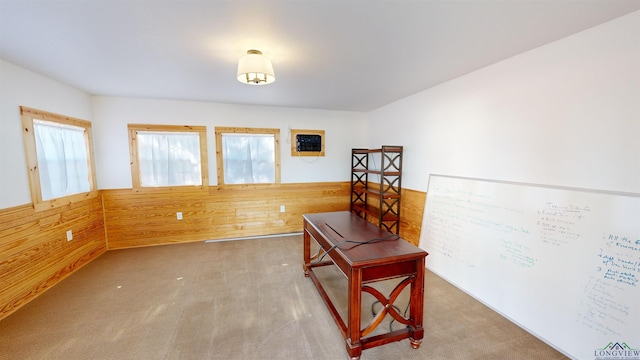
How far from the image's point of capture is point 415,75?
2.57m

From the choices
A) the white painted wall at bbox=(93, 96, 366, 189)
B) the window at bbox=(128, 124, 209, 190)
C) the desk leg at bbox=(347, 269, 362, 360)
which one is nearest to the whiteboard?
the desk leg at bbox=(347, 269, 362, 360)

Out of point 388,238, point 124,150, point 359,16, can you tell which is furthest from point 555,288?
point 124,150

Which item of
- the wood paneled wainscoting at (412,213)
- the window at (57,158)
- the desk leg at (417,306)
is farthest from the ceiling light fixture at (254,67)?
the wood paneled wainscoting at (412,213)

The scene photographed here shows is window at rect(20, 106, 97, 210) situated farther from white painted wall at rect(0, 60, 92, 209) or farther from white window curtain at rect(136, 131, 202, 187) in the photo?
white window curtain at rect(136, 131, 202, 187)

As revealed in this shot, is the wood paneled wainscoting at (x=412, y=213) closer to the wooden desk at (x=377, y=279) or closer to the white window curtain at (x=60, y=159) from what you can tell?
the wooden desk at (x=377, y=279)

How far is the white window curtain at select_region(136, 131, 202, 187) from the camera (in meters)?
3.68

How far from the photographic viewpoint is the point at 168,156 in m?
3.76

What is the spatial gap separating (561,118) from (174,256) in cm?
445

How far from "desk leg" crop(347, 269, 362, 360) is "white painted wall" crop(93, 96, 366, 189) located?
2.92 metres

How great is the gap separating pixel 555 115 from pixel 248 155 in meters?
3.80

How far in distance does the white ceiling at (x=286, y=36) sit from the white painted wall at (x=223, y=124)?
812mm

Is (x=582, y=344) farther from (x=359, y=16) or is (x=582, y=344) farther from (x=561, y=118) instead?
(x=359, y=16)

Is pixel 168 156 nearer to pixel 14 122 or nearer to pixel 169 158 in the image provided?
pixel 169 158

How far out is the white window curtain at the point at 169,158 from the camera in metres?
3.68
